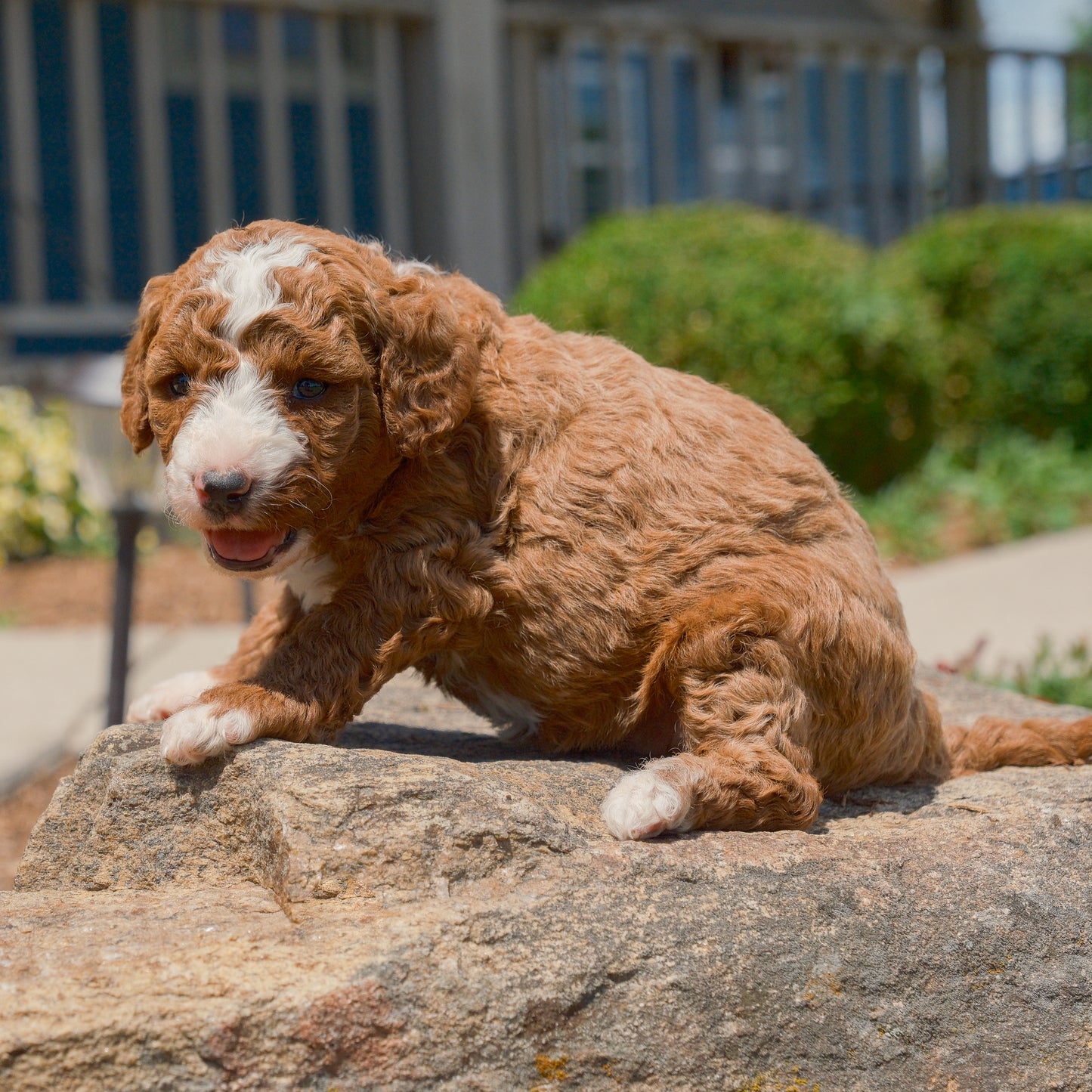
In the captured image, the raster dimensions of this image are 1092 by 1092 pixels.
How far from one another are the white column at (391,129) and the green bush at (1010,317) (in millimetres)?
4241

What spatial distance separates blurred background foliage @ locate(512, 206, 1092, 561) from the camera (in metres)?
9.62

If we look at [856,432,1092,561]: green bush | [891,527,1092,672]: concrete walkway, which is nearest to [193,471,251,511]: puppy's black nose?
[891,527,1092,672]: concrete walkway

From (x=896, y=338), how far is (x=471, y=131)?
395 centimetres

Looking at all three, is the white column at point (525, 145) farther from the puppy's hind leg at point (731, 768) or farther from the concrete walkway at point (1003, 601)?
the puppy's hind leg at point (731, 768)

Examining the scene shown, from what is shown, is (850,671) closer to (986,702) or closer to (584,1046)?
(584,1046)

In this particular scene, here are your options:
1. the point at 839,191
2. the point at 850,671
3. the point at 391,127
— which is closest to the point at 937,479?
the point at 839,191

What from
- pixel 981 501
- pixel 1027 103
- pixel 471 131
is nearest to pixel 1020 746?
pixel 981 501

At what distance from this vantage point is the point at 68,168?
39.8 feet

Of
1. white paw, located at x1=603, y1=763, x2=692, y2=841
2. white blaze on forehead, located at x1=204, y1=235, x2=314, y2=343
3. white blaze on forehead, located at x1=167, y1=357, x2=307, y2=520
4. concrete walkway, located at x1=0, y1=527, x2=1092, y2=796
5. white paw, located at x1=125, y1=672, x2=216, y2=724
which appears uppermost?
white blaze on forehead, located at x1=204, y1=235, x2=314, y2=343

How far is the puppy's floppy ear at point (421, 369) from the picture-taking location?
8.84 feet

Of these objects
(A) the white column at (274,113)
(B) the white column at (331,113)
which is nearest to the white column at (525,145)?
(B) the white column at (331,113)

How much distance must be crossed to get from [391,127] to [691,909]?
10.0m

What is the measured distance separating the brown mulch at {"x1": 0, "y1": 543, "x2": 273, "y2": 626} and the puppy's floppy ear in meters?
5.82

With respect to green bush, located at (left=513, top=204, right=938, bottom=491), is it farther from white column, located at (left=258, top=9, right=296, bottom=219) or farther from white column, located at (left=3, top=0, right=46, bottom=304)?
white column, located at (left=3, top=0, right=46, bottom=304)
